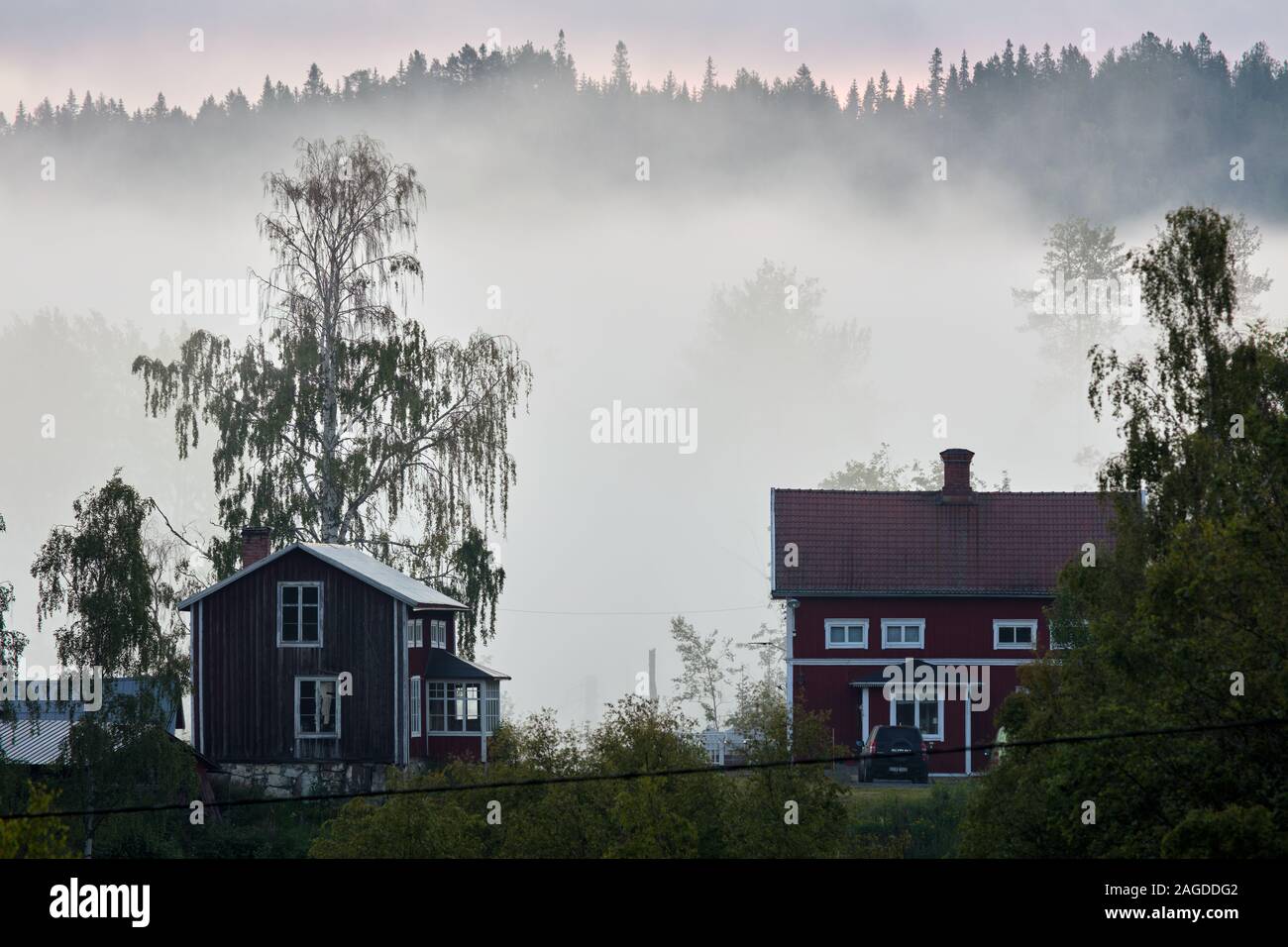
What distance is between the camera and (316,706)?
147 ft

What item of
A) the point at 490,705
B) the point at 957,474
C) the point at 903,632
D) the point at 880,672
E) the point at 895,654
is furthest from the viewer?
the point at 957,474

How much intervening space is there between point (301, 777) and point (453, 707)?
4517mm

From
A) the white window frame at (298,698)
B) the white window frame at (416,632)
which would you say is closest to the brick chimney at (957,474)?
the white window frame at (416,632)

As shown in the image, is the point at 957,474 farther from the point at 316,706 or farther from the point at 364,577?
the point at 316,706

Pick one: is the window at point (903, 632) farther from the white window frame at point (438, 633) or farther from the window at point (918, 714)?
the white window frame at point (438, 633)

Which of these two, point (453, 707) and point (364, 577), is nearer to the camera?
point (364, 577)

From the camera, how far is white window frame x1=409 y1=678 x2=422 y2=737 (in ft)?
150

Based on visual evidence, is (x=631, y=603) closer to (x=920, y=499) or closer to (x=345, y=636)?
(x=920, y=499)

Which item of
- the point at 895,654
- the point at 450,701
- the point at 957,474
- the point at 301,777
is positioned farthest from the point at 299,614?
the point at 957,474

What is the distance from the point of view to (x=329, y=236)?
50.1 meters

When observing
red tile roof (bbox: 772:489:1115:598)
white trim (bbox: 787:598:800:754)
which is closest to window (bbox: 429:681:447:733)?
white trim (bbox: 787:598:800:754)

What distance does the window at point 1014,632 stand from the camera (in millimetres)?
52188

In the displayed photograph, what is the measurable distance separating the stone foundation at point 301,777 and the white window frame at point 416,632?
3348mm
